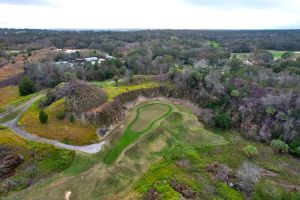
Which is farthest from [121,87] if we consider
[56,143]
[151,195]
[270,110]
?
[151,195]

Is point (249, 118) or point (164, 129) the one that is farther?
point (249, 118)

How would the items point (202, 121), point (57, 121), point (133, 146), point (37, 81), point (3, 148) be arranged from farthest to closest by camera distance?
point (37, 81) < point (202, 121) < point (57, 121) < point (133, 146) < point (3, 148)

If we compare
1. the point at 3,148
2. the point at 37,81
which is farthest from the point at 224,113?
the point at 37,81

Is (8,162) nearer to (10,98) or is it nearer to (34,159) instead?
(34,159)

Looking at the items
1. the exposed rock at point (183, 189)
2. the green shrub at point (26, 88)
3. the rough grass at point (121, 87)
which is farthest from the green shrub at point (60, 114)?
the green shrub at point (26, 88)

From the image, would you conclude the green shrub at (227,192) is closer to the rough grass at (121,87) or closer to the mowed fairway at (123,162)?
the mowed fairway at (123,162)

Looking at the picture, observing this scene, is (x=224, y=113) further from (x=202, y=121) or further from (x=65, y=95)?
(x=65, y=95)
